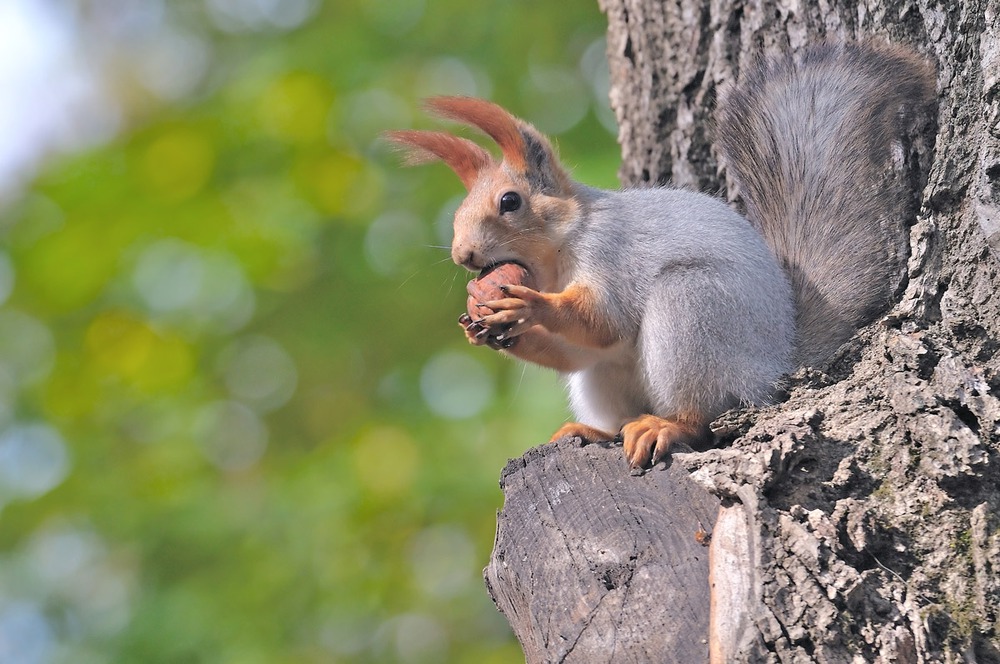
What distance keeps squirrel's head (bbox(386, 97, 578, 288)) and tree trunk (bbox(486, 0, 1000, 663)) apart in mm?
489

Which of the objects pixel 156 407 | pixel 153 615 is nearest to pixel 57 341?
pixel 156 407

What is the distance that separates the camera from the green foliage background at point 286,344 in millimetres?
3258

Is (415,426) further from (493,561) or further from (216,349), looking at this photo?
(493,561)

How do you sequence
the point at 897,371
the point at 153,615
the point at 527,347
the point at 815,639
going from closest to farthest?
the point at 815,639 → the point at 897,371 → the point at 527,347 → the point at 153,615

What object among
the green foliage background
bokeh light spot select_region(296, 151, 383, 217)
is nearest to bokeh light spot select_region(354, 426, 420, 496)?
the green foliage background

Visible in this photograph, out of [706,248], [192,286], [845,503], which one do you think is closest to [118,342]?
[192,286]

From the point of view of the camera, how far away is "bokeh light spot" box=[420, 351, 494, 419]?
136 inches

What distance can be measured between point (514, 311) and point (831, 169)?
2.30 ft

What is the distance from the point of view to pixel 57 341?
3670mm

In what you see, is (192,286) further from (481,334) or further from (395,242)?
(481,334)

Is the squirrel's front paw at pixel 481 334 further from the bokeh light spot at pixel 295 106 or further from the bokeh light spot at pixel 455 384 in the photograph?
the bokeh light spot at pixel 295 106

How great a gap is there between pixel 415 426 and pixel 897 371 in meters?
2.08

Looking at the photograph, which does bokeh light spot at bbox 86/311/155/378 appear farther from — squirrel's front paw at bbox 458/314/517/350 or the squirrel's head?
squirrel's front paw at bbox 458/314/517/350

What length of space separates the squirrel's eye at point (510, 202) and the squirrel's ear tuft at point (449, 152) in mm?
167
